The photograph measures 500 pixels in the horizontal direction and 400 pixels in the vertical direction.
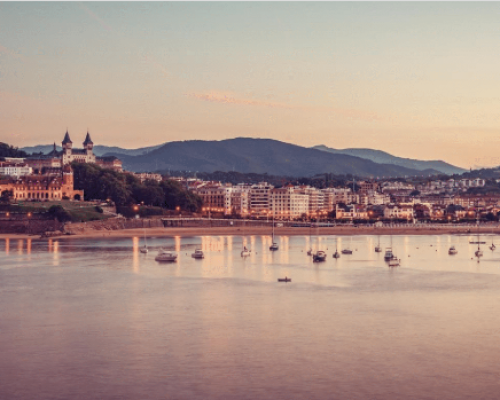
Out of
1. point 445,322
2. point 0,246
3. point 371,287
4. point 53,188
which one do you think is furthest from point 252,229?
point 445,322

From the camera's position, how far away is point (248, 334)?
94.2ft

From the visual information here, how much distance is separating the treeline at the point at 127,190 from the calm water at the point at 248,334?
215 feet

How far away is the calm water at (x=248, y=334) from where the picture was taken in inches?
857

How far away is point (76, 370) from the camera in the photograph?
23.5m

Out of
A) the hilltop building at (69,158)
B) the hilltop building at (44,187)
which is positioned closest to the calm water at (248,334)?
the hilltop building at (44,187)

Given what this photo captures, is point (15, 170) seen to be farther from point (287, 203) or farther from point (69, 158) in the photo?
point (287, 203)

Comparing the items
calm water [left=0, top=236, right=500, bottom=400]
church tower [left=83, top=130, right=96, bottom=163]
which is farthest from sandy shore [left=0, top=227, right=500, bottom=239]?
church tower [left=83, top=130, right=96, bottom=163]

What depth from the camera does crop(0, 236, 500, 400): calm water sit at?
21.8 metres

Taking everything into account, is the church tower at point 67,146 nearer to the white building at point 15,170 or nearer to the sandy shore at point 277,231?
the white building at point 15,170

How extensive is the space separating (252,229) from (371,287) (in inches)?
2954

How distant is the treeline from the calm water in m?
65.6

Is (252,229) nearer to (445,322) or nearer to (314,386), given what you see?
(445,322)

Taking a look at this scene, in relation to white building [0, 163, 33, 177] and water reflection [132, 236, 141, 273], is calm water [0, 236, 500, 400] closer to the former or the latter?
water reflection [132, 236, 141, 273]

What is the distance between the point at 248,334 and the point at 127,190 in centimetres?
9399
